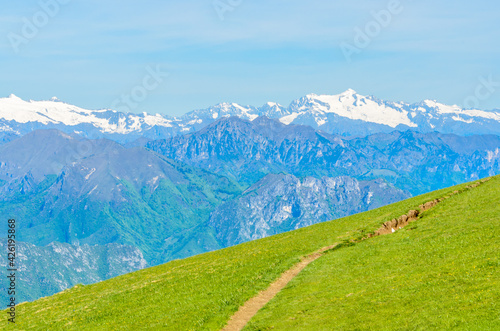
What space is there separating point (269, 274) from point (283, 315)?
492 inches

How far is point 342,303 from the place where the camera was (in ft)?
130

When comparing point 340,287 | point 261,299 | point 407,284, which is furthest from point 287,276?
Answer: point 407,284

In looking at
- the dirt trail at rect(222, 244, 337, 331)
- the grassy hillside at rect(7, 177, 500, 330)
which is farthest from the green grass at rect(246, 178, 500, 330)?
the dirt trail at rect(222, 244, 337, 331)

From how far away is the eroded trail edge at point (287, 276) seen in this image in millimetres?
42000

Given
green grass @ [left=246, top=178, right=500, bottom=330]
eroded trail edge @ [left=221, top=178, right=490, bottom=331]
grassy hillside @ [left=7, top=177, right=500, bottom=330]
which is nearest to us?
green grass @ [left=246, top=178, right=500, bottom=330]

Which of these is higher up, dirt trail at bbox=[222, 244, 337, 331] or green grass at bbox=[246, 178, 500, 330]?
dirt trail at bbox=[222, 244, 337, 331]

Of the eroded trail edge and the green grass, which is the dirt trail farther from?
the green grass

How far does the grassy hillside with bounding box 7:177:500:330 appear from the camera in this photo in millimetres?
35906

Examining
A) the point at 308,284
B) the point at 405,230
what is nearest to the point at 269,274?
the point at 308,284

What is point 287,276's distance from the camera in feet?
169

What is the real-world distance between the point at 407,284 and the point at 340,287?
5678mm

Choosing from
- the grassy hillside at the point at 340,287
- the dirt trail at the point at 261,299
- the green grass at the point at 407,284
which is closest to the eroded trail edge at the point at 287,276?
the dirt trail at the point at 261,299

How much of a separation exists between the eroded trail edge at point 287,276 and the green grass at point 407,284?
1294mm

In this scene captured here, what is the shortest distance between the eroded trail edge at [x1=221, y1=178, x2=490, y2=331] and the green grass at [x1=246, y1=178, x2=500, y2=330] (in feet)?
4.25
